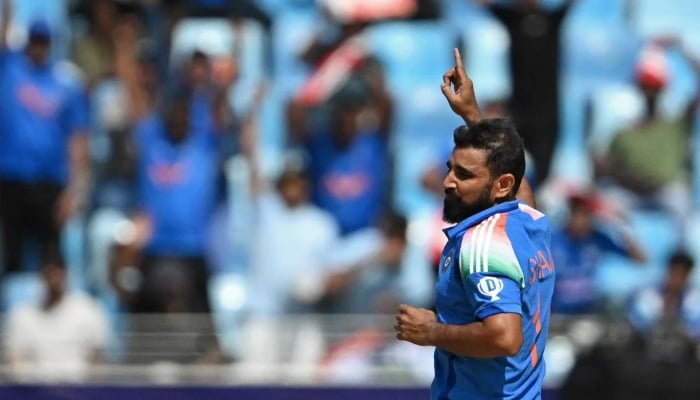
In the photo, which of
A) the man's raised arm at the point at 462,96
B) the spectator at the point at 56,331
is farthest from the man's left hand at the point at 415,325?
the spectator at the point at 56,331

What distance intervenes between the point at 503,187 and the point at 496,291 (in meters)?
0.44

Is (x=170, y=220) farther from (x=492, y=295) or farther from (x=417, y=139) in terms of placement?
(x=492, y=295)

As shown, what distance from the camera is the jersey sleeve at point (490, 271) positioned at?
14.4 ft

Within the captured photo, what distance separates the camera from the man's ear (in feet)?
15.4

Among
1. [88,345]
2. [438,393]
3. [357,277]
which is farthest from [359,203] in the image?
[438,393]

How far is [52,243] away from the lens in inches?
401

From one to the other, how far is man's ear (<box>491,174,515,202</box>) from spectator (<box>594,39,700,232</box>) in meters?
6.05

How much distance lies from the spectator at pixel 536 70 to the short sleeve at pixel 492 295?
19.8 ft

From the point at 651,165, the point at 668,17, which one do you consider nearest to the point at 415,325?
the point at 651,165

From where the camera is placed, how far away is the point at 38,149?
10367 millimetres

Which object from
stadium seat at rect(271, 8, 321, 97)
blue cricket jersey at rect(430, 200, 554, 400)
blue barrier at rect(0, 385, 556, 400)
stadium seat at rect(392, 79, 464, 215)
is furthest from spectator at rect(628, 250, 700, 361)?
blue cricket jersey at rect(430, 200, 554, 400)

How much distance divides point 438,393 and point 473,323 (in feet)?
1.46

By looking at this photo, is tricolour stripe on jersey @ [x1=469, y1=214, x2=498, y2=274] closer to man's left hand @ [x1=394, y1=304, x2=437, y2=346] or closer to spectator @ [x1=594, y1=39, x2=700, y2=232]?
man's left hand @ [x1=394, y1=304, x2=437, y2=346]

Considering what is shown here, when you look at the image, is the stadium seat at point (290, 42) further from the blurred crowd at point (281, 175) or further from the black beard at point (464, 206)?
the black beard at point (464, 206)
